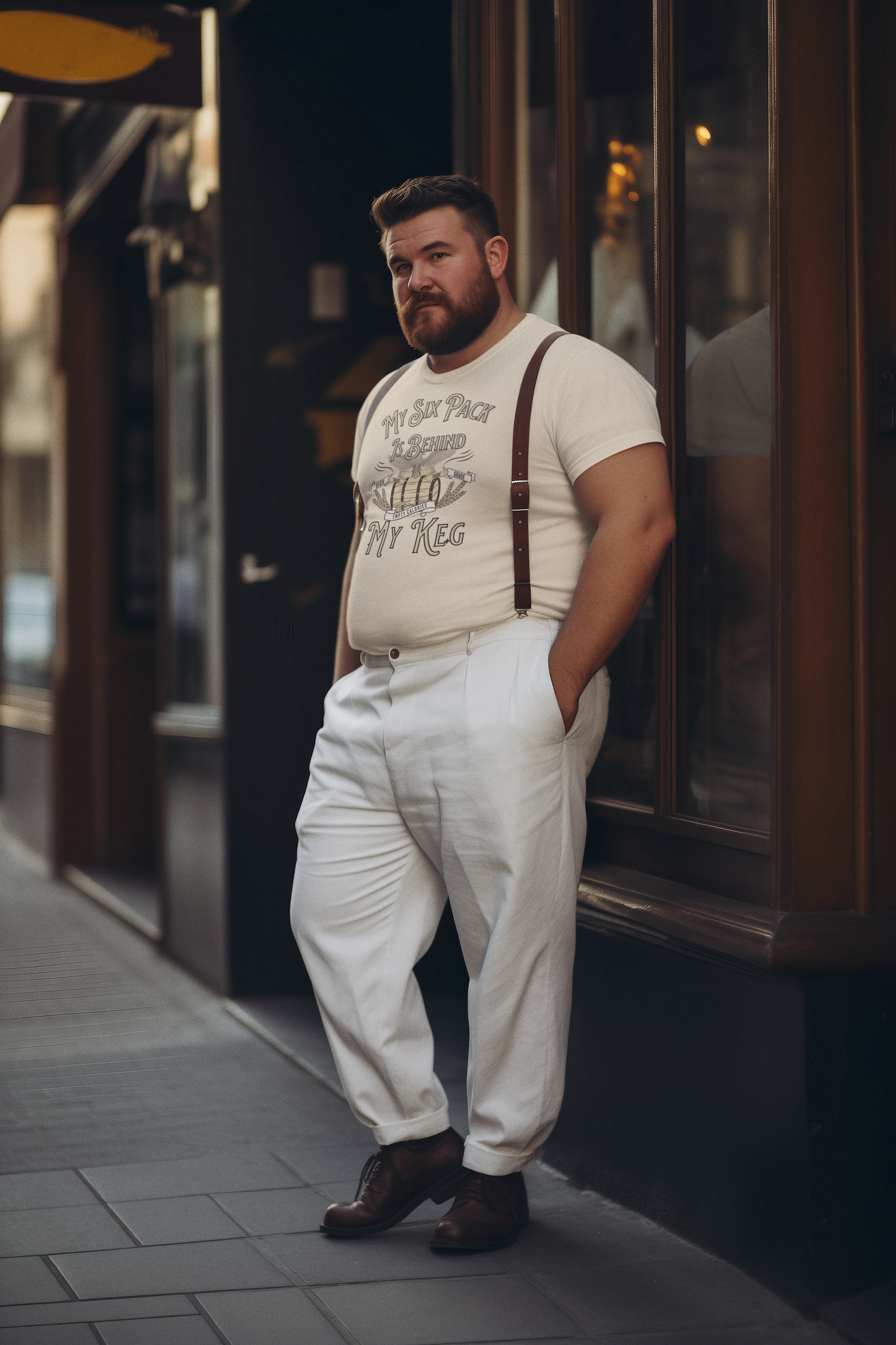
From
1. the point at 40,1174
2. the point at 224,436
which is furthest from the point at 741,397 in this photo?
the point at 224,436

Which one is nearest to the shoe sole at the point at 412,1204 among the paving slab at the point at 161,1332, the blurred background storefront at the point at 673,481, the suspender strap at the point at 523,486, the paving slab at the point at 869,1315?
the blurred background storefront at the point at 673,481

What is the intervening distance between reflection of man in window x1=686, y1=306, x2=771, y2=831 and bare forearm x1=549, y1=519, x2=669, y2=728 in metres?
0.24

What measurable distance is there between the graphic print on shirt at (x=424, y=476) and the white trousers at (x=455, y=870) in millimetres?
219

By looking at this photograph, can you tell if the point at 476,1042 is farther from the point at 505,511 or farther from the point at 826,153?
the point at 826,153

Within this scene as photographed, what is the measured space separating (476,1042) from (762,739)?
80 centimetres

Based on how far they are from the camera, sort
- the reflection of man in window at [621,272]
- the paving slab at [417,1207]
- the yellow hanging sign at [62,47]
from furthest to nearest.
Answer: the yellow hanging sign at [62,47] < the reflection of man in window at [621,272] < the paving slab at [417,1207]

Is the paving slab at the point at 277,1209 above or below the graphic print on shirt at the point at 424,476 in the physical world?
below

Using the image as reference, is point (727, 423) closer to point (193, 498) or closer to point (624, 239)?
point (624, 239)

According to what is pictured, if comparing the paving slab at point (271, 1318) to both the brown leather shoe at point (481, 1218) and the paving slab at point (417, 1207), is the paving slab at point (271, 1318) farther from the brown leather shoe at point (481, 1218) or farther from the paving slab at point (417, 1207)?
the paving slab at point (417, 1207)

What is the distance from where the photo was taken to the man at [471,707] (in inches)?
122

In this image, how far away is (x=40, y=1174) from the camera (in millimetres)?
3787

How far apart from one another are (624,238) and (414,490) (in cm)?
100

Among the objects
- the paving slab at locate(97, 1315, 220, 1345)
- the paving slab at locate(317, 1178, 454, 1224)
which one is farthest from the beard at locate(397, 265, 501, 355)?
the paving slab at locate(97, 1315, 220, 1345)

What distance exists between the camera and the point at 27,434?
10.2m
